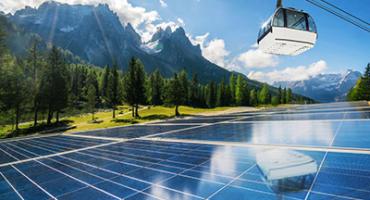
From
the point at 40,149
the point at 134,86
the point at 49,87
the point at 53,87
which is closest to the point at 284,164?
the point at 40,149

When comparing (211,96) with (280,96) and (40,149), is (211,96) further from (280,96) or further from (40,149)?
(40,149)

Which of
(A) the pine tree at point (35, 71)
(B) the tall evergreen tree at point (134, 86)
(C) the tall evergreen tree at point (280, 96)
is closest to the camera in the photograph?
(A) the pine tree at point (35, 71)

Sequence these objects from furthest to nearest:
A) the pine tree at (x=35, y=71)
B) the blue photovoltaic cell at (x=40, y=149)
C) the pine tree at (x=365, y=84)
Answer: the pine tree at (x=365, y=84)
the pine tree at (x=35, y=71)
the blue photovoltaic cell at (x=40, y=149)

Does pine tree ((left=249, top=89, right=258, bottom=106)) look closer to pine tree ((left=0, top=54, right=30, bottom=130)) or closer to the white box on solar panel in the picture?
pine tree ((left=0, top=54, right=30, bottom=130))

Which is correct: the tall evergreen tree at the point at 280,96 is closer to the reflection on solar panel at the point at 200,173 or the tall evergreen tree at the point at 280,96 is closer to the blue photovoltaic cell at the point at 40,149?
the reflection on solar panel at the point at 200,173

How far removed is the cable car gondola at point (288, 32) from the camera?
1183 centimetres

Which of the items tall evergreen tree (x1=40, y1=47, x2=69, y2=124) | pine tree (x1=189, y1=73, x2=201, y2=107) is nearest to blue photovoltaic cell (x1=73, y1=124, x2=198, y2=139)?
tall evergreen tree (x1=40, y1=47, x2=69, y2=124)

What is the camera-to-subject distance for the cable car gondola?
38.8 feet

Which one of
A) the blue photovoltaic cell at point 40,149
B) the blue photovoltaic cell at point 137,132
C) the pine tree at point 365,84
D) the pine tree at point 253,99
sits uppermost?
the pine tree at point 365,84

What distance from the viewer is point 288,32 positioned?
11938 millimetres

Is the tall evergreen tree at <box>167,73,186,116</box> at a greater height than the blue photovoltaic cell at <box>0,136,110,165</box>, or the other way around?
the tall evergreen tree at <box>167,73,186,116</box>

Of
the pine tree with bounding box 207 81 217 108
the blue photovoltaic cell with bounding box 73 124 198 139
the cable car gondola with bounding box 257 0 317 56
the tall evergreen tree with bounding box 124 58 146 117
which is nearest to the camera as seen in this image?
the cable car gondola with bounding box 257 0 317 56

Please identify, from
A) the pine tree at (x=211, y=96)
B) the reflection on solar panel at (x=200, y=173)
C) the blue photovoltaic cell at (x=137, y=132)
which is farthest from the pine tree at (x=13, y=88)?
the pine tree at (x=211, y=96)

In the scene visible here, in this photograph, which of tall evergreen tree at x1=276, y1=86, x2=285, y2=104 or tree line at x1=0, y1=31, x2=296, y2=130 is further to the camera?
tall evergreen tree at x1=276, y1=86, x2=285, y2=104
